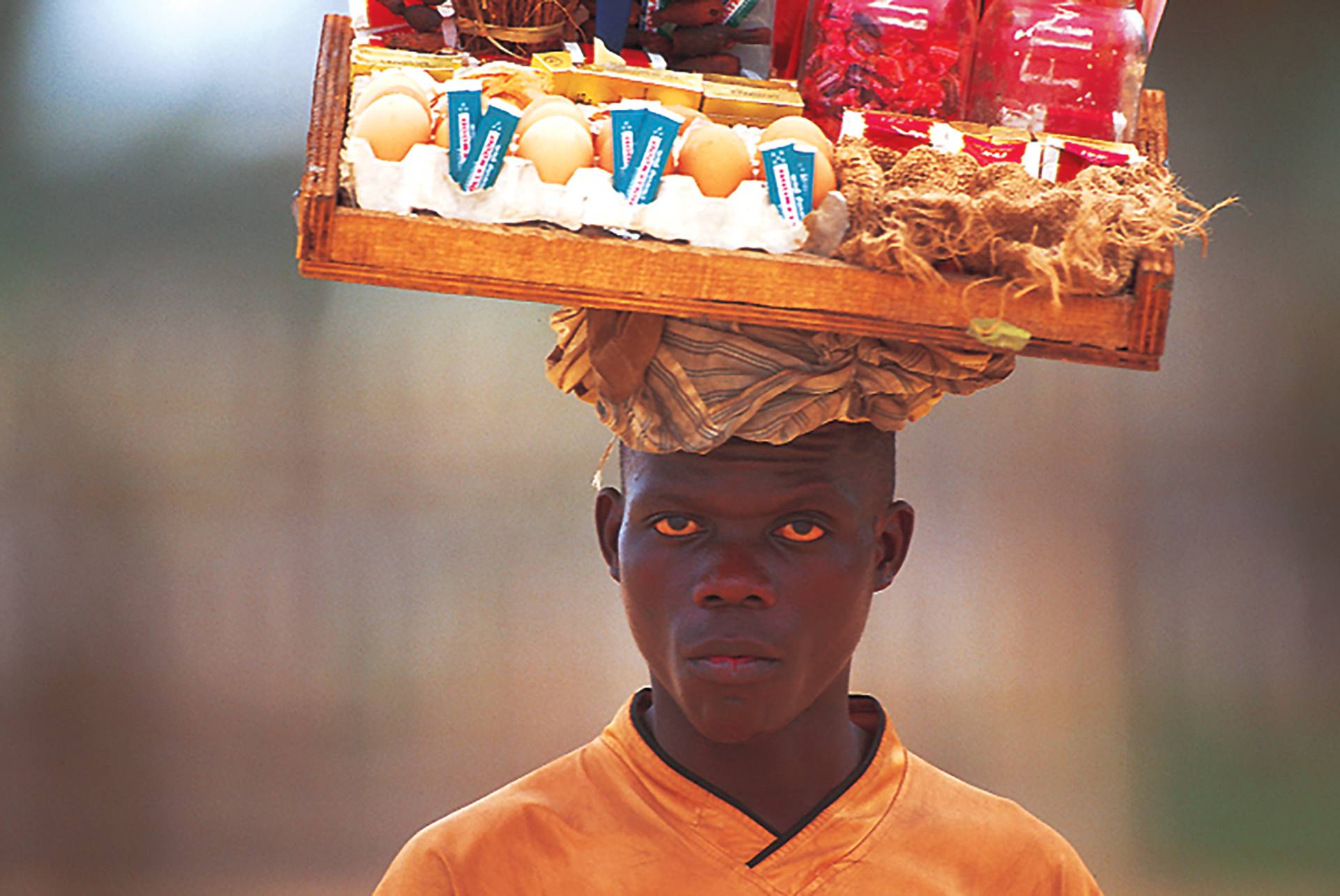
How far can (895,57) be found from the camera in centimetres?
160

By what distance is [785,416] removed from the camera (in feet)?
5.31

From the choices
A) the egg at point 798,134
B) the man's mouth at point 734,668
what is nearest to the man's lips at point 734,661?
the man's mouth at point 734,668

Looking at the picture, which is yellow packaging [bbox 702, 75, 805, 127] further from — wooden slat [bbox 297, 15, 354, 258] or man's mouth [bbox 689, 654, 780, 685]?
man's mouth [bbox 689, 654, 780, 685]

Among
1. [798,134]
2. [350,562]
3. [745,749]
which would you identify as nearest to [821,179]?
[798,134]

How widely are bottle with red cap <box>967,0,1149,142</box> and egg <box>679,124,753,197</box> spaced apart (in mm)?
336

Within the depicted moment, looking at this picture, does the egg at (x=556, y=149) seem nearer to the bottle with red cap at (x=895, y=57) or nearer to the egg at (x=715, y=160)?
the egg at (x=715, y=160)

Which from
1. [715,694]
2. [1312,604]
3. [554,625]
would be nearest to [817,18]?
[715,694]

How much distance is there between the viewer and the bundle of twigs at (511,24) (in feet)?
5.30

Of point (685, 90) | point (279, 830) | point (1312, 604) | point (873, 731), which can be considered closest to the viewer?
point (685, 90)

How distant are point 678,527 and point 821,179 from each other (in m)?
0.43

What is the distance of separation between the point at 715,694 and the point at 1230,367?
222cm

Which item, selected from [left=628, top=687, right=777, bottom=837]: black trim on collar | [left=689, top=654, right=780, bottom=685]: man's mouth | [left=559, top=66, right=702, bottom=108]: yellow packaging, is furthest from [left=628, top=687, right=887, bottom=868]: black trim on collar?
[left=559, top=66, right=702, bottom=108]: yellow packaging

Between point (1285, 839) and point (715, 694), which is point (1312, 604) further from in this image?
point (715, 694)

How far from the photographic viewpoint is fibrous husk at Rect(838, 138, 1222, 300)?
54.4 inches
